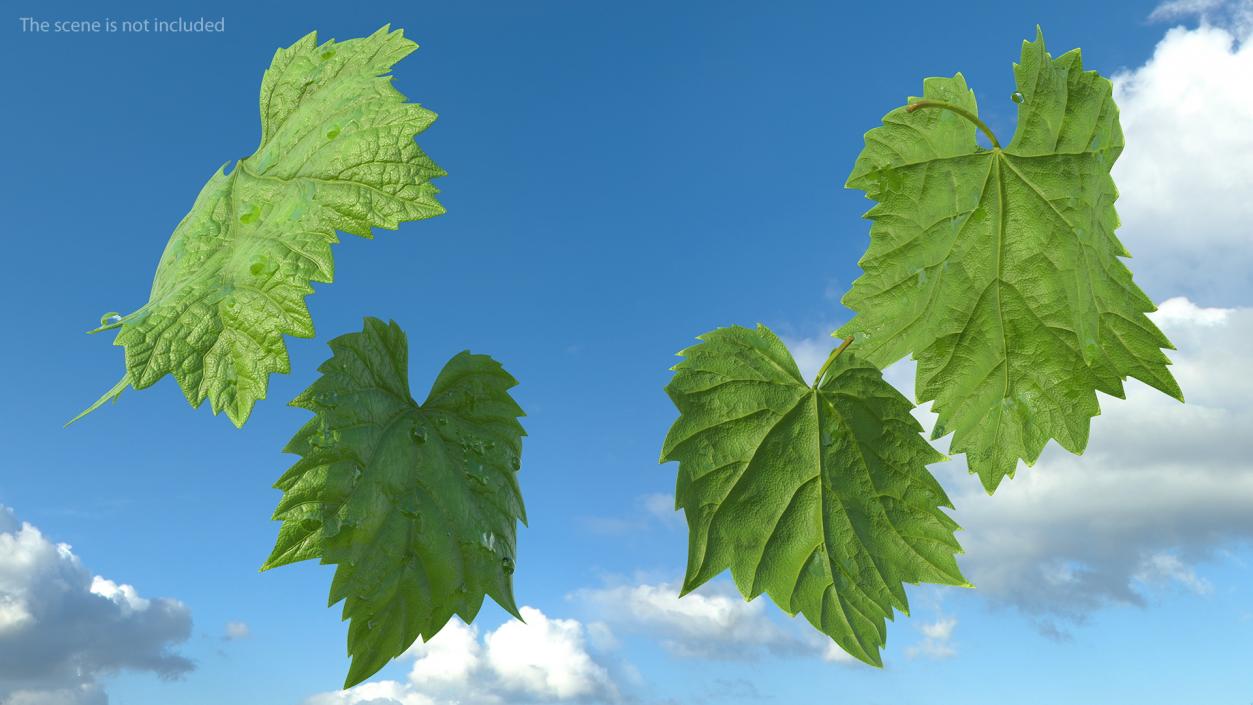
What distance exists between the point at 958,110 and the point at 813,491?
0.97 meters

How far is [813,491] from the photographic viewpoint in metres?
2.55

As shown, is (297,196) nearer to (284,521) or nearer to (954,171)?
(284,521)

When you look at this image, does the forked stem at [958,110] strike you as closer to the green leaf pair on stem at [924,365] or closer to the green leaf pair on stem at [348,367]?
the green leaf pair on stem at [924,365]

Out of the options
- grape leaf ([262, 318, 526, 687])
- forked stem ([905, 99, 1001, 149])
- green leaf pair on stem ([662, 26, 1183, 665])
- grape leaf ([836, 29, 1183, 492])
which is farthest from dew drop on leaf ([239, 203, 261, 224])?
forked stem ([905, 99, 1001, 149])

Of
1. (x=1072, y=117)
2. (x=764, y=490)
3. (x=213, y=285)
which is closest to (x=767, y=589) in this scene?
(x=764, y=490)

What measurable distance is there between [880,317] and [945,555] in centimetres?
66

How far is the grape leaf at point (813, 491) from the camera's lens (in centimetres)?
247

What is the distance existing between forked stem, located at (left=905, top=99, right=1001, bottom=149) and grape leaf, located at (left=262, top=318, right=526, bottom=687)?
123cm

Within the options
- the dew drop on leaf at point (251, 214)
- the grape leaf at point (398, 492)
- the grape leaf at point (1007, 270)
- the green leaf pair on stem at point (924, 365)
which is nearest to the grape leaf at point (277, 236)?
the dew drop on leaf at point (251, 214)

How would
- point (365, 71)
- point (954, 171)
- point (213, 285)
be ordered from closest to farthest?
point (213, 285), point (954, 171), point (365, 71)

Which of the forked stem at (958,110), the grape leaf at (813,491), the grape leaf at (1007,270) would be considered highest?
the forked stem at (958,110)

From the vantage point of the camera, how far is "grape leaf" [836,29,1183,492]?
231 centimetres

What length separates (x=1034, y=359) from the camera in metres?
2.46

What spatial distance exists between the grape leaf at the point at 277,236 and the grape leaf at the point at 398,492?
31 cm
